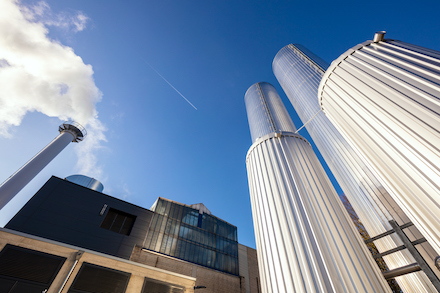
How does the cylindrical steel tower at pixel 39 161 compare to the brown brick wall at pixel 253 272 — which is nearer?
the cylindrical steel tower at pixel 39 161

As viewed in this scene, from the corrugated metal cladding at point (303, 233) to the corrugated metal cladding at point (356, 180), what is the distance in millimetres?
2337

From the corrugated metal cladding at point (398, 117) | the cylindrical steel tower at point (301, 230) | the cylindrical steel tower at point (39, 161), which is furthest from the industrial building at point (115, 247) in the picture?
the corrugated metal cladding at point (398, 117)

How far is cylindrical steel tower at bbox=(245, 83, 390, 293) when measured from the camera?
4199 mm

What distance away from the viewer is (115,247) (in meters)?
16.2

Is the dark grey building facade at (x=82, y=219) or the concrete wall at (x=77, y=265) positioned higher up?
the dark grey building facade at (x=82, y=219)

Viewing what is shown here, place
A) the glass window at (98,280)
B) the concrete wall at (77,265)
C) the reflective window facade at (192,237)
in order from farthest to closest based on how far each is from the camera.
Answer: the reflective window facade at (192,237) < the glass window at (98,280) < the concrete wall at (77,265)

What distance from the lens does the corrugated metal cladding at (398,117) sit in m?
2.91

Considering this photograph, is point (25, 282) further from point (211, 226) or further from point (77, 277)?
point (211, 226)

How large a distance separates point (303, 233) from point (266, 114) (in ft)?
25.4

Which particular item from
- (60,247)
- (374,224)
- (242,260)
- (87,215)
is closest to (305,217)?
(374,224)

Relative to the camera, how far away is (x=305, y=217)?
512 cm

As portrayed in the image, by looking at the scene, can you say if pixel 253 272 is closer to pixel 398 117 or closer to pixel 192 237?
pixel 192 237

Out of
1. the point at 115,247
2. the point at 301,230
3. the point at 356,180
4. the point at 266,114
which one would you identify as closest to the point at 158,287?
the point at 115,247

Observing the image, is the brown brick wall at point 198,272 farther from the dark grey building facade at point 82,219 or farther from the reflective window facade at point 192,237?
the dark grey building facade at point 82,219
